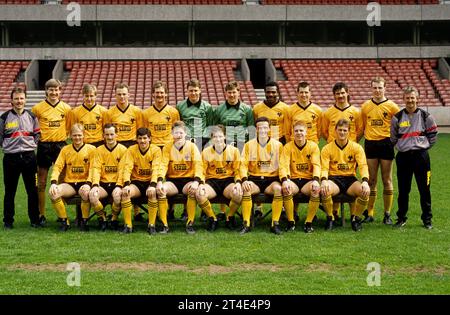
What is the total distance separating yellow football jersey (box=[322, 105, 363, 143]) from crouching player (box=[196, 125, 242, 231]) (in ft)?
4.74

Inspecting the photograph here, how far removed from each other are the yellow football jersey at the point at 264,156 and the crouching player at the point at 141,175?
3.91 feet

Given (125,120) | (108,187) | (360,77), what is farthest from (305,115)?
(360,77)

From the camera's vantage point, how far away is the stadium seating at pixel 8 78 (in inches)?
955

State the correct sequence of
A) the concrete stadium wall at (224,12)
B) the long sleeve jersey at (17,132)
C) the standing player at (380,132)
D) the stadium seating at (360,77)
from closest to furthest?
the long sleeve jersey at (17,132)
the standing player at (380,132)
the stadium seating at (360,77)
the concrete stadium wall at (224,12)

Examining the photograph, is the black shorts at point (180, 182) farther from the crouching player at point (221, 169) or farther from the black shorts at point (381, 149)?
the black shorts at point (381, 149)

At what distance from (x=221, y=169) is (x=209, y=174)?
181mm

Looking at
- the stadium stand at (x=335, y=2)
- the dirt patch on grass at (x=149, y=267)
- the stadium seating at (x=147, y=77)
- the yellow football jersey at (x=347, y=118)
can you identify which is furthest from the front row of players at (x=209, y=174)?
the stadium stand at (x=335, y=2)

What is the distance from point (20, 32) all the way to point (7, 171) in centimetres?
2272

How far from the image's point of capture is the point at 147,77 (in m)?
26.7

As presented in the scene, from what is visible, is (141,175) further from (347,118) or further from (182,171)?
(347,118)

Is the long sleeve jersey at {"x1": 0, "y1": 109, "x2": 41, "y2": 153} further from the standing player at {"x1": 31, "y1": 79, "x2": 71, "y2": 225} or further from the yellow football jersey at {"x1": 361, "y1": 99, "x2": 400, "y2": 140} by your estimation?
the yellow football jersey at {"x1": 361, "y1": 99, "x2": 400, "y2": 140}

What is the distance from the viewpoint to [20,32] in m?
28.8

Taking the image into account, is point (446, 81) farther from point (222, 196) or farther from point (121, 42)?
point (222, 196)

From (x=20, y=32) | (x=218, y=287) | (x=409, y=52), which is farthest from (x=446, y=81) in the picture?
(x=218, y=287)
